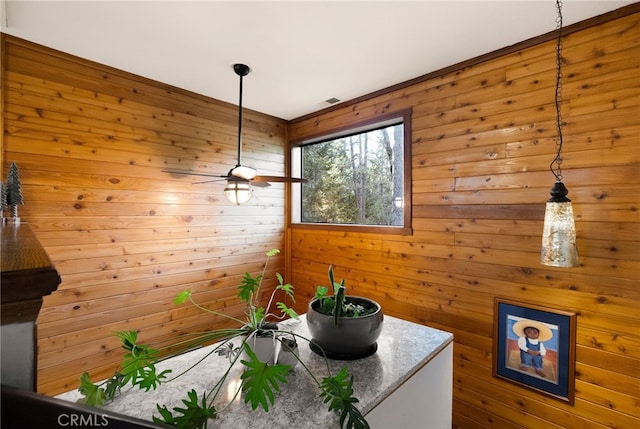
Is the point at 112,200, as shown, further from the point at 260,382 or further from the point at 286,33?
the point at 260,382

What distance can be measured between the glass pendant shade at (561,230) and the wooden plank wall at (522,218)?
0.28 meters

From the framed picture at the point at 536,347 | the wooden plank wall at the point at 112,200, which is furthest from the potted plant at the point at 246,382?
the wooden plank wall at the point at 112,200

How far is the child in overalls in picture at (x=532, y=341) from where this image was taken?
197 cm

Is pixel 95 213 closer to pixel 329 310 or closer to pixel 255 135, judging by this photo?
pixel 255 135

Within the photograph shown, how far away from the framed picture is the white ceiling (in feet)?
6.34

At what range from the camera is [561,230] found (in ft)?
5.47

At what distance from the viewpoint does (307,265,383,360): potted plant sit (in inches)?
44.6

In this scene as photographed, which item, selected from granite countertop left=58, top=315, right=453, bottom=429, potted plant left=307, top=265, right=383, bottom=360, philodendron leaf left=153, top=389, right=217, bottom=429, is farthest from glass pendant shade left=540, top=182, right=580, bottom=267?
philodendron leaf left=153, top=389, right=217, bottom=429

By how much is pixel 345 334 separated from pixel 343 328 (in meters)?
0.03

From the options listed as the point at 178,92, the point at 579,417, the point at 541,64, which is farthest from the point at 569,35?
the point at 178,92

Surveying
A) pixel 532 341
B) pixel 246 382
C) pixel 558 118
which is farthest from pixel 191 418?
pixel 558 118

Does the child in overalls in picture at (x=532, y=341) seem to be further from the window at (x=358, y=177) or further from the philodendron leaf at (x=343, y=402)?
the philodendron leaf at (x=343, y=402)

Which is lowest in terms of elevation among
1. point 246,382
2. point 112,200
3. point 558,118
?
point 246,382

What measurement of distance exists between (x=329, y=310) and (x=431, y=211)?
1.66 m
